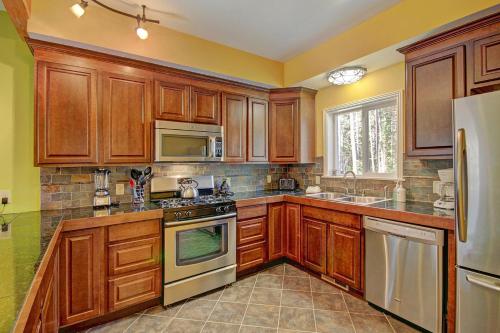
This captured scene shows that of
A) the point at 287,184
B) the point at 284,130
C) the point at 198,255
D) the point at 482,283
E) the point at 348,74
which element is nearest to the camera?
the point at 482,283

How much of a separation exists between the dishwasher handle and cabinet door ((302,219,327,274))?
1.84 ft

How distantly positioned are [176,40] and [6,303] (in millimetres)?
2505

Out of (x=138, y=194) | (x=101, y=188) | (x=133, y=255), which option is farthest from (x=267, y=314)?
(x=101, y=188)

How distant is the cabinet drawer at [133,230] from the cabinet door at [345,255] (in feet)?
5.81

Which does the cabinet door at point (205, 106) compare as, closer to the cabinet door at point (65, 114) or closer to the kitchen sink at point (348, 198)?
the cabinet door at point (65, 114)

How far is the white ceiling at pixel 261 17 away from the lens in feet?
7.07

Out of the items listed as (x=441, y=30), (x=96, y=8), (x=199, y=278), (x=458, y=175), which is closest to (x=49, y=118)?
(x=96, y=8)

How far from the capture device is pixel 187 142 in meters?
2.74

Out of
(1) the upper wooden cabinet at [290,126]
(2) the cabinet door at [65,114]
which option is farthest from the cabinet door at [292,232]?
(2) the cabinet door at [65,114]

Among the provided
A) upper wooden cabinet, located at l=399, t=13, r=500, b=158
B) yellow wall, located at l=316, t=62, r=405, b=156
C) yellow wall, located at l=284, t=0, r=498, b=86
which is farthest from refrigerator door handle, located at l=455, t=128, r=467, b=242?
yellow wall, located at l=316, t=62, r=405, b=156

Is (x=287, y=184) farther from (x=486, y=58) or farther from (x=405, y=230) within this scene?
(x=486, y=58)

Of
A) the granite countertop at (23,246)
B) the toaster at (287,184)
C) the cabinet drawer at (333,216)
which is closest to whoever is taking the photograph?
the granite countertop at (23,246)

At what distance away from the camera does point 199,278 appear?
247 cm

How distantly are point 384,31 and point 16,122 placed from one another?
134 inches
